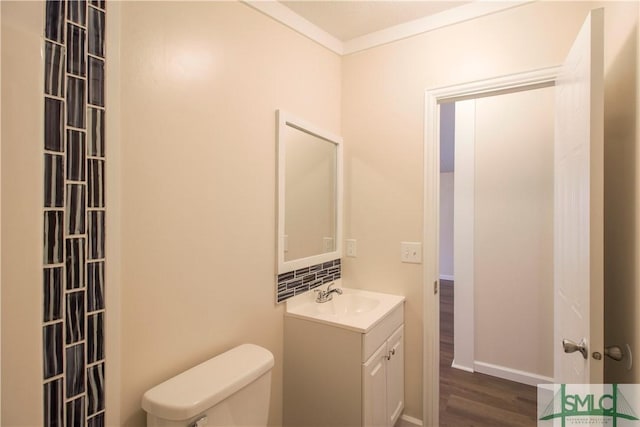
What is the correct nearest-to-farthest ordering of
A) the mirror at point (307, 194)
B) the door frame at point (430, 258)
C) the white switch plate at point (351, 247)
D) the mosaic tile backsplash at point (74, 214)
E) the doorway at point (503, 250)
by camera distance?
1. the mosaic tile backsplash at point (74, 214)
2. the mirror at point (307, 194)
3. the door frame at point (430, 258)
4. the white switch plate at point (351, 247)
5. the doorway at point (503, 250)

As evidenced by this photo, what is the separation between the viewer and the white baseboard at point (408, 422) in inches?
76.7

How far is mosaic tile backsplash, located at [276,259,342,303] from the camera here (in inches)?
69.7

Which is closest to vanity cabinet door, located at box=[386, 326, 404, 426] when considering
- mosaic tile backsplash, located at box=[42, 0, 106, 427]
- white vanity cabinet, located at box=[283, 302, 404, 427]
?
white vanity cabinet, located at box=[283, 302, 404, 427]

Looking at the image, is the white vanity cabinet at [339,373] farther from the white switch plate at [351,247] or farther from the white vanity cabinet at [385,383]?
the white switch plate at [351,247]

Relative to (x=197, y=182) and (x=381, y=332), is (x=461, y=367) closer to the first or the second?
(x=381, y=332)

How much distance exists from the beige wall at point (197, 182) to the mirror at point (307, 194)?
0.07 metres

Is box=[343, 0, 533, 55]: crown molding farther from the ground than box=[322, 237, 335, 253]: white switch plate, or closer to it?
farther from the ground

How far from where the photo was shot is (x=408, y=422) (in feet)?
6.46

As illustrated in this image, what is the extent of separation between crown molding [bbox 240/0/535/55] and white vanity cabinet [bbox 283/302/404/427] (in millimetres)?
1627

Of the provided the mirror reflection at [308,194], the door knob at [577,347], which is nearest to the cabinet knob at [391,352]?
the mirror reflection at [308,194]

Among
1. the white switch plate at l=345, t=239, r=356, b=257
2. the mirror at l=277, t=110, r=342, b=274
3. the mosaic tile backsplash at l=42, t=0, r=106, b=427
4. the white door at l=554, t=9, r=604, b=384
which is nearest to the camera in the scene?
the mosaic tile backsplash at l=42, t=0, r=106, b=427

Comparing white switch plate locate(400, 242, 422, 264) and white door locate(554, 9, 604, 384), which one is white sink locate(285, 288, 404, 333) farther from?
white door locate(554, 9, 604, 384)

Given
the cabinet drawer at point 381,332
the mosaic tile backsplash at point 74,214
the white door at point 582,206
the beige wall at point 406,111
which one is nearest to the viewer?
the mosaic tile backsplash at point 74,214

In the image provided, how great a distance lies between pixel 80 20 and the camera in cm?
96
